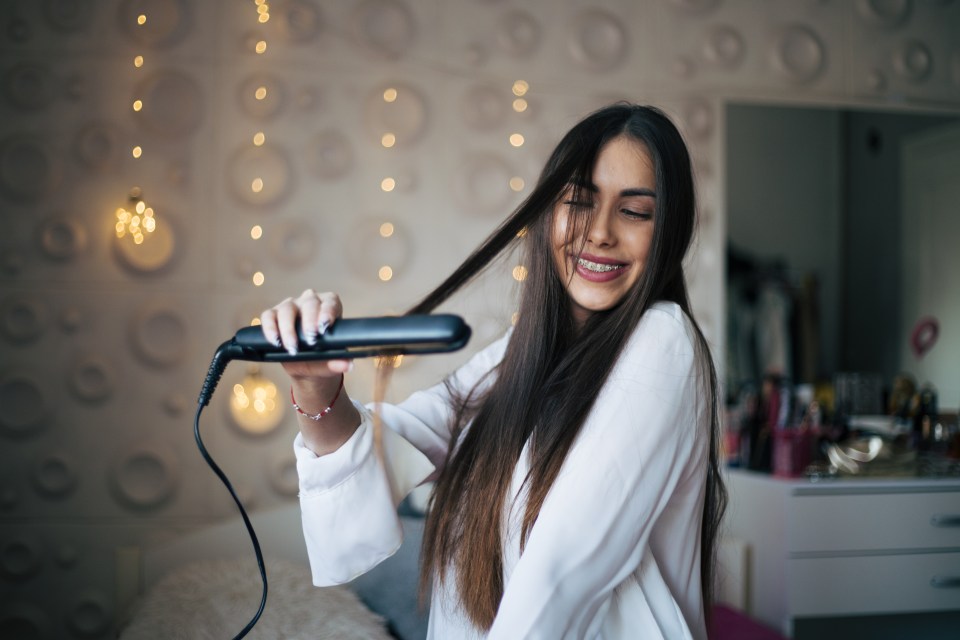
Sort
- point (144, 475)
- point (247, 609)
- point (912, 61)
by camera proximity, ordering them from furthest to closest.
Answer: point (912, 61) → point (144, 475) → point (247, 609)

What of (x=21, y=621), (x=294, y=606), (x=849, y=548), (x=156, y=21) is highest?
(x=156, y=21)

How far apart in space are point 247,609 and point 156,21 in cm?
163

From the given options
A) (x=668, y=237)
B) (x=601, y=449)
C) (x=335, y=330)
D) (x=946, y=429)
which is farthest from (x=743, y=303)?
(x=335, y=330)

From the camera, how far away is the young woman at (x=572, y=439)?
2.46 feet

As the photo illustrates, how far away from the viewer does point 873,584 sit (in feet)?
6.94

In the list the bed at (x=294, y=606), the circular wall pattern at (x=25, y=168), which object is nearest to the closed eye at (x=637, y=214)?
the bed at (x=294, y=606)

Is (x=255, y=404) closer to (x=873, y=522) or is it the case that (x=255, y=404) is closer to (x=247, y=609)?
(x=247, y=609)

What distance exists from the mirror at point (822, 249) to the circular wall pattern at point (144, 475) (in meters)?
1.72

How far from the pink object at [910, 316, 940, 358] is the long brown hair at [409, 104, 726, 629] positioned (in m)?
2.03

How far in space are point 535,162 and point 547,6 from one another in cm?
Answer: 49

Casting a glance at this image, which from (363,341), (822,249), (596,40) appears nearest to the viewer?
(363,341)

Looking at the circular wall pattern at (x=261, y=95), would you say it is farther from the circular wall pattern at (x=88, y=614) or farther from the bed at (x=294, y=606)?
the circular wall pattern at (x=88, y=614)

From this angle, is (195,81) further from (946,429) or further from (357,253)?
(946,429)

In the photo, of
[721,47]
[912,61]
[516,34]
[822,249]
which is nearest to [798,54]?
[721,47]
